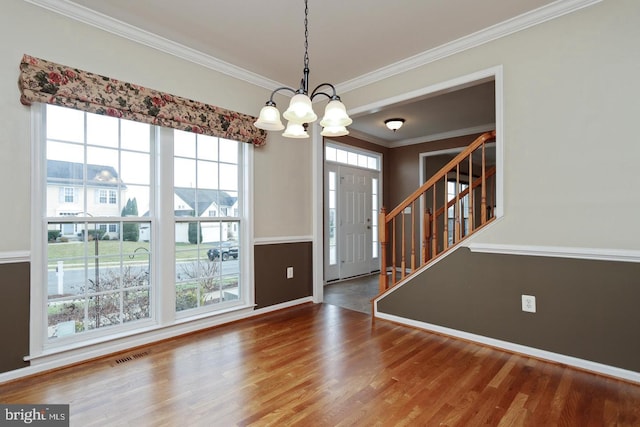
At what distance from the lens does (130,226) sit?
2791 mm

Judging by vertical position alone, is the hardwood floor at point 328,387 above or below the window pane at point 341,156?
below

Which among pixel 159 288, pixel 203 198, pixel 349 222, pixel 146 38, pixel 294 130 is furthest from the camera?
pixel 349 222

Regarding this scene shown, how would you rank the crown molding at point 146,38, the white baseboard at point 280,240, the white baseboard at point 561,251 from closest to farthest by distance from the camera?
the white baseboard at point 561,251 < the crown molding at point 146,38 < the white baseboard at point 280,240

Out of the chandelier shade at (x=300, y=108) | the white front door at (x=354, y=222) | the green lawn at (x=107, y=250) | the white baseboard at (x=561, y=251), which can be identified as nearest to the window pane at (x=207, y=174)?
the green lawn at (x=107, y=250)

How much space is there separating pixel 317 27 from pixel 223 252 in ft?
7.51

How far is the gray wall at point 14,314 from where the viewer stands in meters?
2.15

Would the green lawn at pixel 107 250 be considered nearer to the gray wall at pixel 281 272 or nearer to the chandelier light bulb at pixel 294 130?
the gray wall at pixel 281 272

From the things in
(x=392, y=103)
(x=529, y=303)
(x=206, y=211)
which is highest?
(x=392, y=103)

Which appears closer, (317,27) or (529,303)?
(529,303)

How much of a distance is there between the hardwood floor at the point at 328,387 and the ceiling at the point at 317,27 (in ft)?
8.52

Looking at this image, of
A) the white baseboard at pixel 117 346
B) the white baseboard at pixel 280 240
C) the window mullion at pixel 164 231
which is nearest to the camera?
the white baseboard at pixel 117 346

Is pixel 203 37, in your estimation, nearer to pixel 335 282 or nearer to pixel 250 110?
pixel 250 110

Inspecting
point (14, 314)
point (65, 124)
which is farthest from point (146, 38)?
point (14, 314)

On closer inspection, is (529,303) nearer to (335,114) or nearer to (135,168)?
(335,114)
